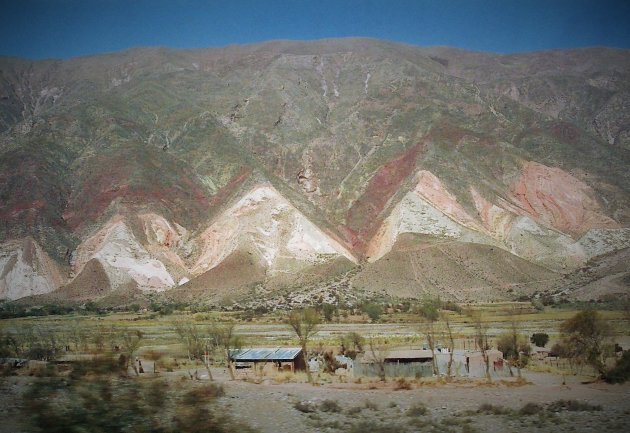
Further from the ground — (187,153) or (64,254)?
(187,153)

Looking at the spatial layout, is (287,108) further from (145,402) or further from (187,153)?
(145,402)

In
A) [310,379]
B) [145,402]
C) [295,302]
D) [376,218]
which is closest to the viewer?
[145,402]

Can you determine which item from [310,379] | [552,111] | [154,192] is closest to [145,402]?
[310,379]

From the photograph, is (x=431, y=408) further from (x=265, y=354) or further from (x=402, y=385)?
(x=265, y=354)

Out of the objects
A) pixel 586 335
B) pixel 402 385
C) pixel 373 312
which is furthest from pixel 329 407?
pixel 373 312

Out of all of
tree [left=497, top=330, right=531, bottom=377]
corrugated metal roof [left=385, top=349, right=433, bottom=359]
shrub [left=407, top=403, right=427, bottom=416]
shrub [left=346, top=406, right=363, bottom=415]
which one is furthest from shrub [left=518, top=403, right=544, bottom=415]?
tree [left=497, top=330, right=531, bottom=377]

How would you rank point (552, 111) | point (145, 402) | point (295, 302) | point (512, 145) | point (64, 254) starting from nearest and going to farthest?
point (145, 402) < point (295, 302) < point (64, 254) < point (512, 145) < point (552, 111)

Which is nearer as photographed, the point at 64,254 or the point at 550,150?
the point at 64,254
